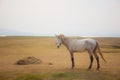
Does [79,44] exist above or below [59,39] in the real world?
below

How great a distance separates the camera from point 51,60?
307 cm

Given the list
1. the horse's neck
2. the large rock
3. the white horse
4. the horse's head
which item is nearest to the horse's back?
the white horse

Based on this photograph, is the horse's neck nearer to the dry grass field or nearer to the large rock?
the dry grass field

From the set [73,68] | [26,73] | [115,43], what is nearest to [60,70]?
[73,68]

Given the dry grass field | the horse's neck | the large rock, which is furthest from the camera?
the horse's neck

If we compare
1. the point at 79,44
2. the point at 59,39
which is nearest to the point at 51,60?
the point at 59,39

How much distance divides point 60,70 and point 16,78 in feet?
2.17

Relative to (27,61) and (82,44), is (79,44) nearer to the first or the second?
(82,44)

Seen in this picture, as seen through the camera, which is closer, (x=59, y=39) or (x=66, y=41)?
(x=59, y=39)

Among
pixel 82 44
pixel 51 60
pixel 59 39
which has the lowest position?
pixel 51 60

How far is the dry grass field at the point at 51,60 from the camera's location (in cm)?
283

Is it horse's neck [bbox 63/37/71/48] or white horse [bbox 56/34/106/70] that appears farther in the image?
horse's neck [bbox 63/37/71/48]

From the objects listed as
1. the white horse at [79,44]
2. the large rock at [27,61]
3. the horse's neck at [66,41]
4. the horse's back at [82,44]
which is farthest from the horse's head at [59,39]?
the large rock at [27,61]

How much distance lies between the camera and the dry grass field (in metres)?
2.83
